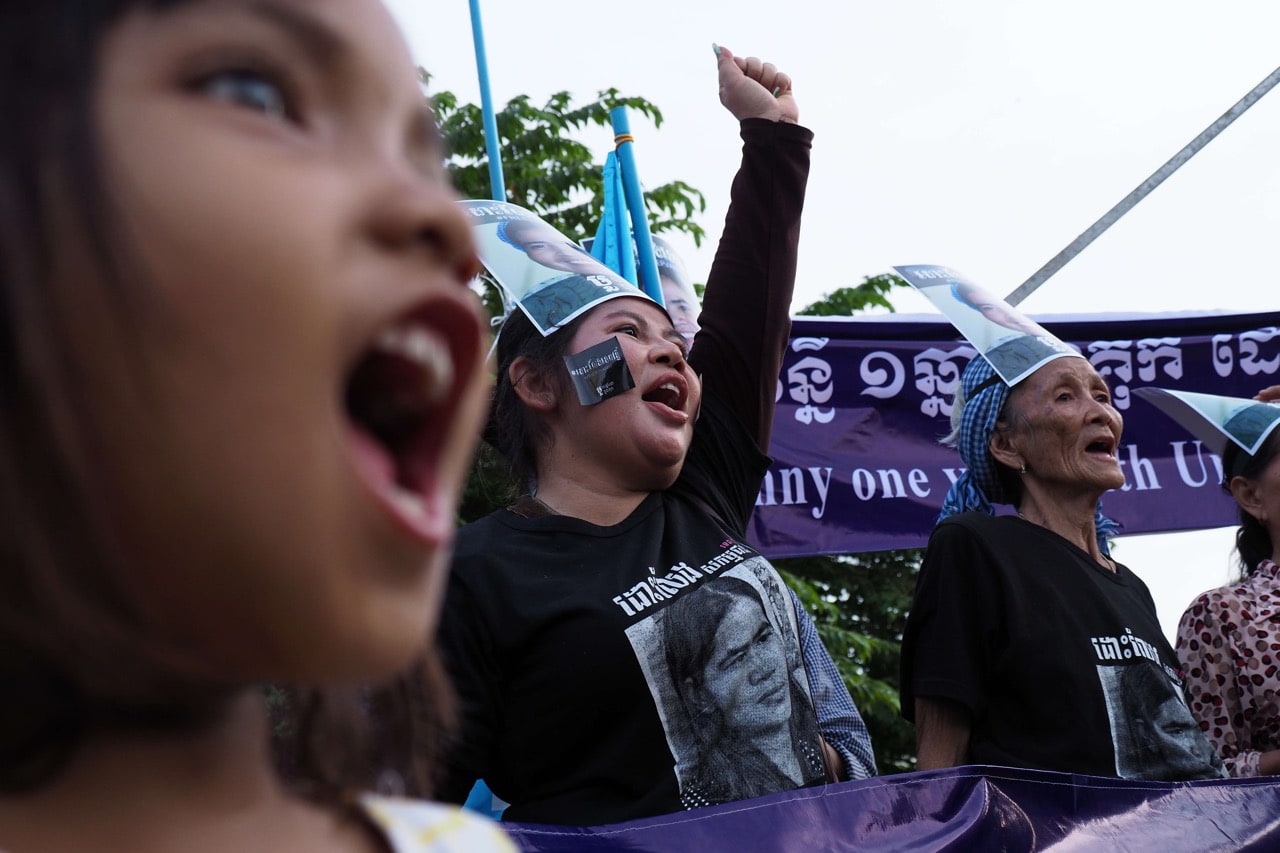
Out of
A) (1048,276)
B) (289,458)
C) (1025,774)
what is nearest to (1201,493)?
(1048,276)

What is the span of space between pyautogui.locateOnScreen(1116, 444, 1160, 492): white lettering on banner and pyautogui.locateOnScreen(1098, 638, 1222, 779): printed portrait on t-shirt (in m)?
3.07

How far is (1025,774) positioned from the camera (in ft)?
8.29

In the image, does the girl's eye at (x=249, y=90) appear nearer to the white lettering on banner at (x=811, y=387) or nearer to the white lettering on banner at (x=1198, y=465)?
the white lettering on banner at (x=811, y=387)

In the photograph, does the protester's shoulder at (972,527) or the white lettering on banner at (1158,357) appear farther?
the white lettering on banner at (1158,357)

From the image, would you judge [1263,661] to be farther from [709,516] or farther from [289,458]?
[289,458]

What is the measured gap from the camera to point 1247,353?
6.00 metres

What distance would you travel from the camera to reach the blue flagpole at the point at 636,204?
3.69m

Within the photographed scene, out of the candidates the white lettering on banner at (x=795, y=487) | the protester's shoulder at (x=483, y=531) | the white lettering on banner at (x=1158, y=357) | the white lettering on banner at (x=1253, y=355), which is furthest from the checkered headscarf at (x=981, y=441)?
the white lettering on banner at (x=1253, y=355)

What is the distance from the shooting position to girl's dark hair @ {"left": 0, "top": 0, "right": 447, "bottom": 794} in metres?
0.64

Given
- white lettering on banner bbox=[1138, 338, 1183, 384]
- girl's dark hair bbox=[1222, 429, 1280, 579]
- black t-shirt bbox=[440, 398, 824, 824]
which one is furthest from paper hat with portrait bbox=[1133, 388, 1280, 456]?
black t-shirt bbox=[440, 398, 824, 824]

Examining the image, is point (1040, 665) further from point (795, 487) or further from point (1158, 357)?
point (1158, 357)

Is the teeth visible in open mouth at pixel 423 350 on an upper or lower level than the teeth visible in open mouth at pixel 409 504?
upper

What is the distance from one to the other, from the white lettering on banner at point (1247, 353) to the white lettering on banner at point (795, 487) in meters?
1.79

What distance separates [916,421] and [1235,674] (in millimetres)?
2708
